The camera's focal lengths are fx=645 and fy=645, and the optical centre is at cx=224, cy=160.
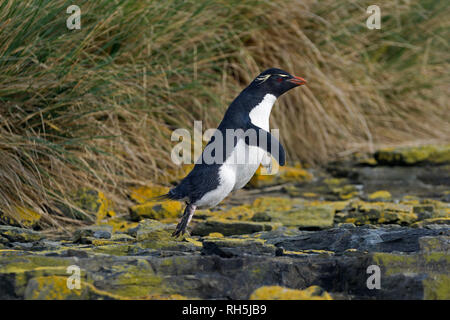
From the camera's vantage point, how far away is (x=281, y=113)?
604 cm

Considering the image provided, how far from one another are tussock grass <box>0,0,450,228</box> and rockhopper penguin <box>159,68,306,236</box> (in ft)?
3.61

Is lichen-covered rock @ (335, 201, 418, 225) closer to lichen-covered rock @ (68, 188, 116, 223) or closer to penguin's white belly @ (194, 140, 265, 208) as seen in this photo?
penguin's white belly @ (194, 140, 265, 208)

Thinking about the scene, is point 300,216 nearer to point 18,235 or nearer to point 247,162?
point 247,162

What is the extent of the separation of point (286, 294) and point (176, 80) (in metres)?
3.16

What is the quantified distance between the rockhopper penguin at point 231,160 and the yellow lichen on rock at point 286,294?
83 cm

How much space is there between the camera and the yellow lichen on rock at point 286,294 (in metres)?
2.37

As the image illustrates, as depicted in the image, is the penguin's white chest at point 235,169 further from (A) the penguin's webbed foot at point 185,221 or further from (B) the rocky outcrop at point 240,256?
(B) the rocky outcrop at point 240,256

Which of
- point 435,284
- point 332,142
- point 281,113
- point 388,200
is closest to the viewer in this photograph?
point 435,284

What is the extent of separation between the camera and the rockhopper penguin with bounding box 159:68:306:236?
315cm

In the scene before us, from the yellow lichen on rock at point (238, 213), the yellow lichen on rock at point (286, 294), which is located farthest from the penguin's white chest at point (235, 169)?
the yellow lichen on rock at point (238, 213)

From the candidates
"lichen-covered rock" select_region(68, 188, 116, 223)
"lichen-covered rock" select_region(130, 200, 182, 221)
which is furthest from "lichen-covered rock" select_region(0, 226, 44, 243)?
"lichen-covered rock" select_region(130, 200, 182, 221)
